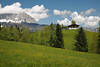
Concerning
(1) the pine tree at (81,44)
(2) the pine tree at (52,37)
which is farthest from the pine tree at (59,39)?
(1) the pine tree at (81,44)

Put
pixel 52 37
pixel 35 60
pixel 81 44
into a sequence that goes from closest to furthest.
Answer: pixel 35 60
pixel 81 44
pixel 52 37

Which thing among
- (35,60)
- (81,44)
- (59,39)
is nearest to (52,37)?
(59,39)

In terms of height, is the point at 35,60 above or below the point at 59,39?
above

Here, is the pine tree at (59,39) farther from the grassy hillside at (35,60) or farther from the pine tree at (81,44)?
the grassy hillside at (35,60)

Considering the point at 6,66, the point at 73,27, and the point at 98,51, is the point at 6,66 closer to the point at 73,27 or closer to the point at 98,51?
the point at 98,51

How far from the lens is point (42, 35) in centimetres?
9275

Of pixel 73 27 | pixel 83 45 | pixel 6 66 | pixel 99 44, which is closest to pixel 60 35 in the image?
pixel 83 45

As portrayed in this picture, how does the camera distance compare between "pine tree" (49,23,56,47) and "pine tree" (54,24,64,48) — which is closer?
"pine tree" (54,24,64,48)

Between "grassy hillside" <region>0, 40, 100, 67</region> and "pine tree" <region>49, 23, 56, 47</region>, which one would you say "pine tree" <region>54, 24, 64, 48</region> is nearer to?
"pine tree" <region>49, 23, 56, 47</region>

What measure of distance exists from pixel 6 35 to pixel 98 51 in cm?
4782

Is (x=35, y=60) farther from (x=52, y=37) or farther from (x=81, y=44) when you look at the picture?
(x=52, y=37)

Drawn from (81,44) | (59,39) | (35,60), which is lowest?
(81,44)

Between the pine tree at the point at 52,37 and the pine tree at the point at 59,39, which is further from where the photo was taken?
the pine tree at the point at 52,37

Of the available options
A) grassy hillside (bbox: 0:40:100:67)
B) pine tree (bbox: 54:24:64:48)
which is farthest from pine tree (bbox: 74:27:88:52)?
grassy hillside (bbox: 0:40:100:67)
